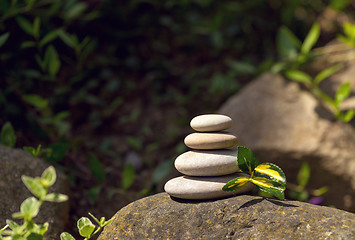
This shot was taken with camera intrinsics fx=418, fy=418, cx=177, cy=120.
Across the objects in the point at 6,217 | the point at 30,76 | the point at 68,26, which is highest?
the point at 68,26

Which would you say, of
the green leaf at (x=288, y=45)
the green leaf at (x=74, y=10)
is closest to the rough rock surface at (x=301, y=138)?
the green leaf at (x=288, y=45)

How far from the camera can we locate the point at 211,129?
64.9 inches

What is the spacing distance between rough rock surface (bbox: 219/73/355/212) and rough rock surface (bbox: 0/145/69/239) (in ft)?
3.97

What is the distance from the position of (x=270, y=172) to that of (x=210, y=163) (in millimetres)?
231

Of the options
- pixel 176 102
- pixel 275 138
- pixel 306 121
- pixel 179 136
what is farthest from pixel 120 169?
pixel 306 121

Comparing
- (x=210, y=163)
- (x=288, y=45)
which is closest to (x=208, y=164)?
(x=210, y=163)

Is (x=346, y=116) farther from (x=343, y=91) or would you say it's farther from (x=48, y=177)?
(x=48, y=177)

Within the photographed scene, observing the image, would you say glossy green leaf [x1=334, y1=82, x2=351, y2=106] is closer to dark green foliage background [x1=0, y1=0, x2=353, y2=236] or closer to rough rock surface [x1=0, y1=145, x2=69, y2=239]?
dark green foliage background [x1=0, y1=0, x2=353, y2=236]

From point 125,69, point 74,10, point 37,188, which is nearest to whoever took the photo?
point 37,188

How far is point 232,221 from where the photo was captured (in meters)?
1.49

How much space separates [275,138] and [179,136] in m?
0.88

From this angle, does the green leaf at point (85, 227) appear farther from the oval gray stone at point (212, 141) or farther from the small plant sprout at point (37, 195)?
the oval gray stone at point (212, 141)

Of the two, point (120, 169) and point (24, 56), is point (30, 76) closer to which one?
point (24, 56)

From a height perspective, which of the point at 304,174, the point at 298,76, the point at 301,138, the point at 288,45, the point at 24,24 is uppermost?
the point at 24,24
